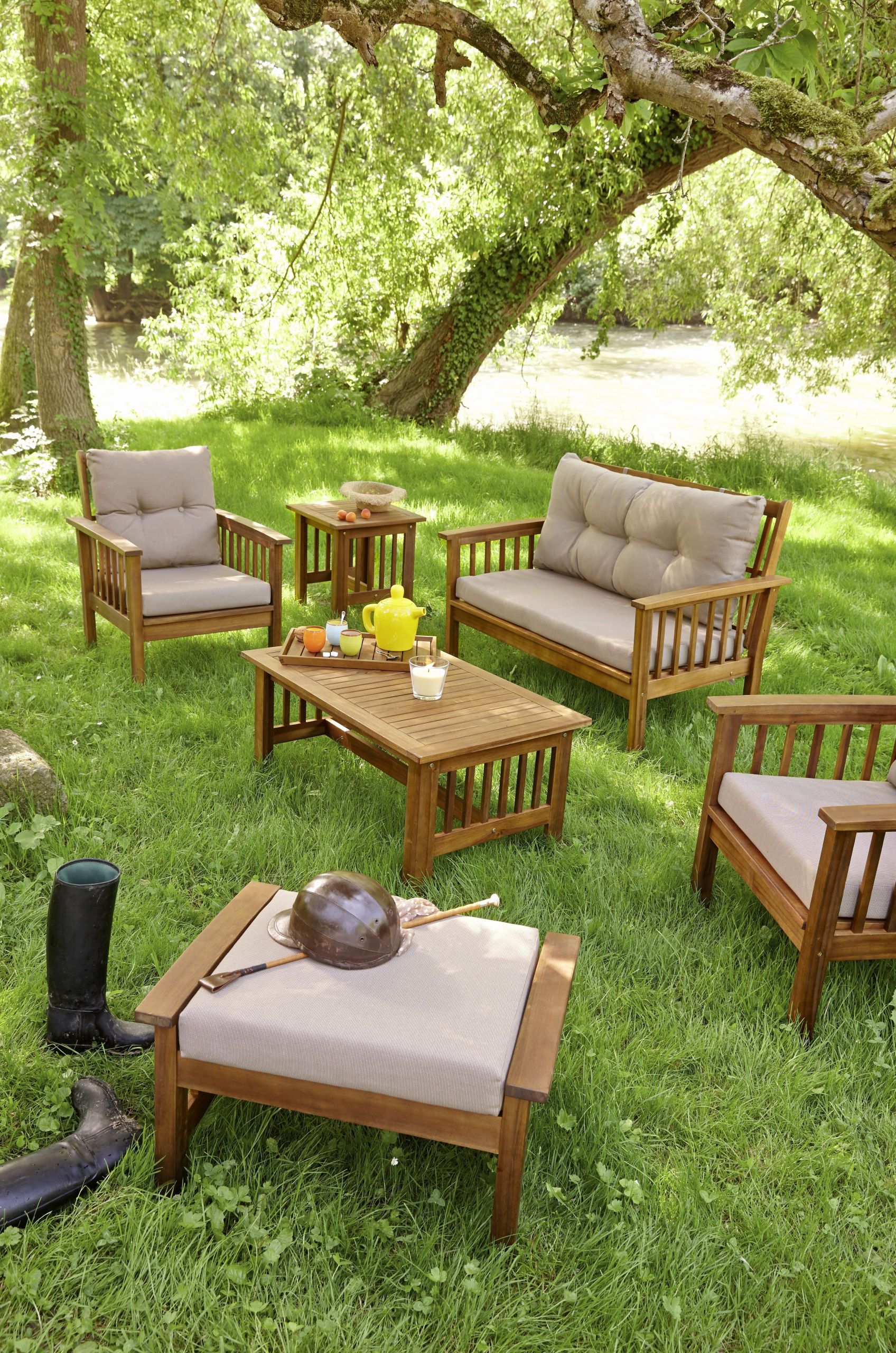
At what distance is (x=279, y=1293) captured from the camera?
1787 mm

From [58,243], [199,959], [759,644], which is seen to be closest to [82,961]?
[199,959]

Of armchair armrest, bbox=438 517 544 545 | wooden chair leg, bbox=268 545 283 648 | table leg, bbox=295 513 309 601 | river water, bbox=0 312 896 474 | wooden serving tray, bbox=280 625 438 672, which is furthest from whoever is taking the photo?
river water, bbox=0 312 896 474

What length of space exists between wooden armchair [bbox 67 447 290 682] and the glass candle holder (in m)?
1.44

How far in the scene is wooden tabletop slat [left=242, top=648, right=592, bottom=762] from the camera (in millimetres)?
3043

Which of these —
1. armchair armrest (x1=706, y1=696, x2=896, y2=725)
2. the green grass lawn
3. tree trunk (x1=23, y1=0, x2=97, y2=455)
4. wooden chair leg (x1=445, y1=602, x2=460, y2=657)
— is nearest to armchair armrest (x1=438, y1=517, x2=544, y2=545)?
wooden chair leg (x1=445, y1=602, x2=460, y2=657)

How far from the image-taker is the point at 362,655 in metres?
3.72

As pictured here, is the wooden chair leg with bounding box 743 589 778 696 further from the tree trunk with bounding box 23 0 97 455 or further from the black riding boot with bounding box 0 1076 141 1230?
the tree trunk with bounding box 23 0 97 455

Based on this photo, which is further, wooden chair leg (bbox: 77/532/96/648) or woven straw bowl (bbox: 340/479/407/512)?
woven straw bowl (bbox: 340/479/407/512)

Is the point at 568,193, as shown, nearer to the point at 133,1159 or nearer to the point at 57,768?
the point at 57,768

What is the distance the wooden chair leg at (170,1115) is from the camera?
6.19 ft

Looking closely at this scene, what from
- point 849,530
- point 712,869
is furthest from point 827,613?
point 712,869

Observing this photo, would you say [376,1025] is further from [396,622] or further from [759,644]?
[759,644]

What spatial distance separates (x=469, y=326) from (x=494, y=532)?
5.55 m

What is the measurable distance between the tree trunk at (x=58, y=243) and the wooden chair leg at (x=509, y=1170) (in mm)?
5900
